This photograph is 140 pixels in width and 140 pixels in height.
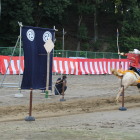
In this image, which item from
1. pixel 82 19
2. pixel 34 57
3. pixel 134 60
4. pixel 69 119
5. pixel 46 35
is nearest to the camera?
pixel 69 119

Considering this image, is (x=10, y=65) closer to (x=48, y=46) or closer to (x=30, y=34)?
(x=30, y=34)

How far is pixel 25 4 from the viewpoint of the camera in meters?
49.8

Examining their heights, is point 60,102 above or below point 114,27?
below

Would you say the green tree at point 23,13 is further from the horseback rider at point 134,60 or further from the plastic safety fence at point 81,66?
the horseback rider at point 134,60

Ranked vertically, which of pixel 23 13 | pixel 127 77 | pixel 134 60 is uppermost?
pixel 23 13

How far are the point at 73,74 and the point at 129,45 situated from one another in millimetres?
22088

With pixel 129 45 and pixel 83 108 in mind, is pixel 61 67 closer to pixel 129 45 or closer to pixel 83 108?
pixel 83 108

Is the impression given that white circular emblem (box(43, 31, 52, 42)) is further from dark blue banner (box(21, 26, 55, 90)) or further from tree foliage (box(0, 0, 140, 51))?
tree foliage (box(0, 0, 140, 51))

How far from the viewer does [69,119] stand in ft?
41.2

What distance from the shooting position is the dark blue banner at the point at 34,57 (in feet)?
55.7

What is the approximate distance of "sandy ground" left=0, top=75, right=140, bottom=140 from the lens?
984cm

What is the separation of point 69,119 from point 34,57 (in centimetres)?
531

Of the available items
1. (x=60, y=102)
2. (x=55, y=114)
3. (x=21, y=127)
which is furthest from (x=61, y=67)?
(x=21, y=127)

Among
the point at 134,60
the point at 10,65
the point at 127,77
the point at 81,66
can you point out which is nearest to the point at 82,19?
the point at 81,66
